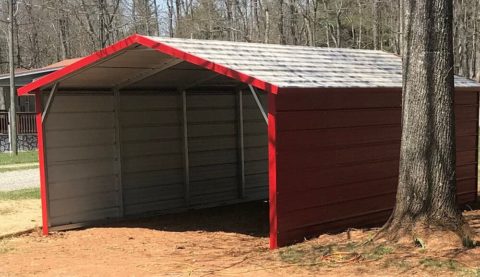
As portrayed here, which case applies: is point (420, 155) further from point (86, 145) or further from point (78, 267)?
point (86, 145)

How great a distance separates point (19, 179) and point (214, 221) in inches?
371

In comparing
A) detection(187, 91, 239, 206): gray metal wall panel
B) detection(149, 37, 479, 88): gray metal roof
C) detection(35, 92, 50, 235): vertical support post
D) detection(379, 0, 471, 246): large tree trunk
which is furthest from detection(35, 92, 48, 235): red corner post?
detection(379, 0, 471, 246): large tree trunk

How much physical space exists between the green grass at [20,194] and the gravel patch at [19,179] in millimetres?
876

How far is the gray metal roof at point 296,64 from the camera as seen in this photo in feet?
24.4

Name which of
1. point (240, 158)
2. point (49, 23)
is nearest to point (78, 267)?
point (240, 158)

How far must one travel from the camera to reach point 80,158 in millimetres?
9672

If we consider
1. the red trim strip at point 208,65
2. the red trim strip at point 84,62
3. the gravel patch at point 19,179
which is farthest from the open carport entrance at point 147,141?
the gravel patch at point 19,179

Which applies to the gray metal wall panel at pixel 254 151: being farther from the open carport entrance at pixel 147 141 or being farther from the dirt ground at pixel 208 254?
the dirt ground at pixel 208 254

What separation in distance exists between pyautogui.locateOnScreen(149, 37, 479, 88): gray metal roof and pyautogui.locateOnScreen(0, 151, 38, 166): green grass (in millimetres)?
16295

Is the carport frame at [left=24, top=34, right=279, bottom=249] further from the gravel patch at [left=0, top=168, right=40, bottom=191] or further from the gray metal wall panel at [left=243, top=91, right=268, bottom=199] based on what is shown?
the gravel patch at [left=0, top=168, right=40, bottom=191]

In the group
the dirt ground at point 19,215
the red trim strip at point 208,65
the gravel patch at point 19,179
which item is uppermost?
the red trim strip at point 208,65

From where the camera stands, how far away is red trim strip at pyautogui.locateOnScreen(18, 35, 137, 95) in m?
7.85

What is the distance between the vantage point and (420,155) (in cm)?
658

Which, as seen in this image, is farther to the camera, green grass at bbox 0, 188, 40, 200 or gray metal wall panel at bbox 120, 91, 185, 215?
green grass at bbox 0, 188, 40, 200
